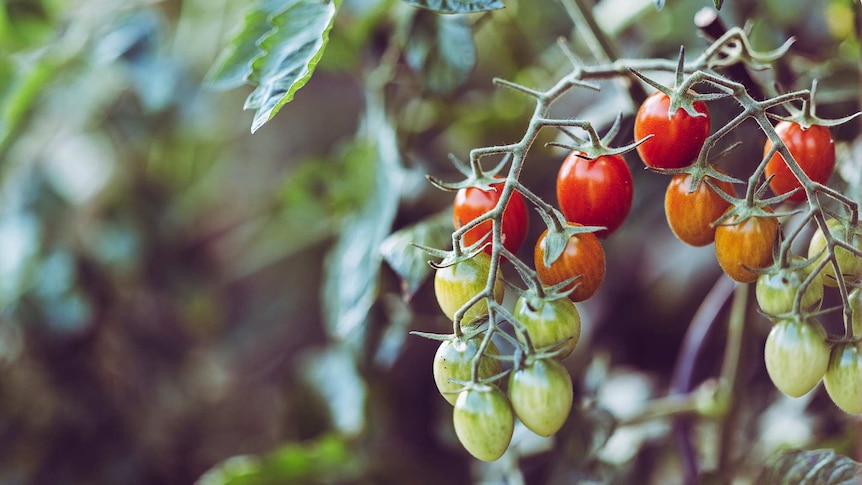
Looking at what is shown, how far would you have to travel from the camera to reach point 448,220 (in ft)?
2.04

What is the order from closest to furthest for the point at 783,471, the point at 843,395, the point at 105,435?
the point at 843,395 < the point at 783,471 < the point at 105,435

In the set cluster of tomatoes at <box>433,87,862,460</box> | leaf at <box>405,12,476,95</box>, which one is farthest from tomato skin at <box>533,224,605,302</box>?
leaf at <box>405,12,476,95</box>

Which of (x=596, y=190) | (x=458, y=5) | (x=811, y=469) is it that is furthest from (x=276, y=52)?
(x=811, y=469)

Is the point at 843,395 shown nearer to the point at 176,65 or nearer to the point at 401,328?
the point at 401,328

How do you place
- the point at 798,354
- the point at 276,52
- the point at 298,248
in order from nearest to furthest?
1. the point at 798,354
2. the point at 276,52
3. the point at 298,248

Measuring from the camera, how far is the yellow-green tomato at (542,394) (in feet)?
1.35

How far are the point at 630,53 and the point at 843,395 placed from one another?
528 millimetres

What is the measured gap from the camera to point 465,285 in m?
0.43

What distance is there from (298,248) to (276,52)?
2.58ft

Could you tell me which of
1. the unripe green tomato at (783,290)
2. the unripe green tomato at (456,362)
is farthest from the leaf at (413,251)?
the unripe green tomato at (783,290)

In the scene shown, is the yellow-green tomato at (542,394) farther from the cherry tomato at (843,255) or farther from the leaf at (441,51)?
the leaf at (441,51)

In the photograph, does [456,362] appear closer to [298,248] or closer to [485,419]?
[485,419]

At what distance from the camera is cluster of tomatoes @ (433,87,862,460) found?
41cm

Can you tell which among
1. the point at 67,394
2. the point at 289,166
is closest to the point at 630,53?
the point at 289,166
